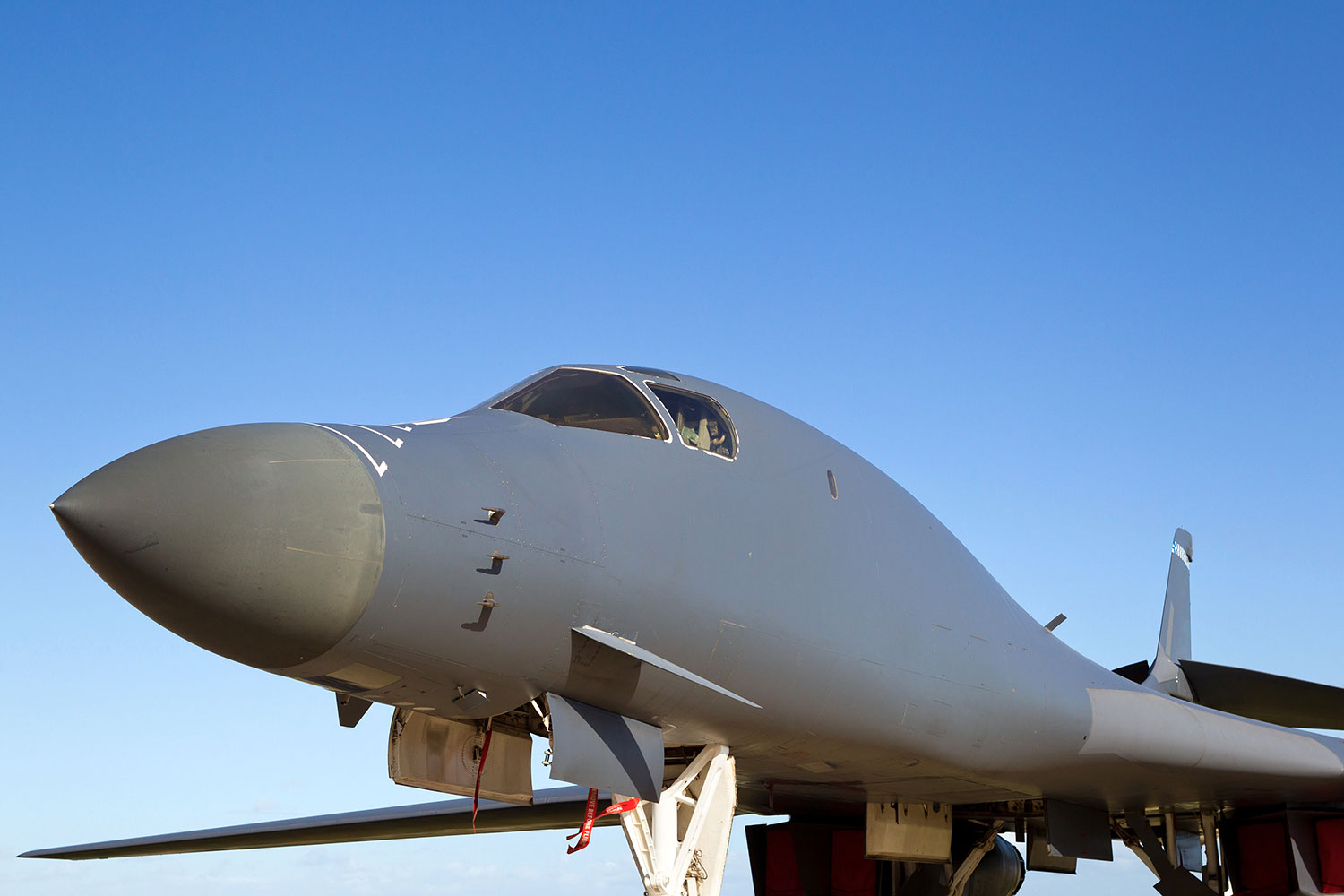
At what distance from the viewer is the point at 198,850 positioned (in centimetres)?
1491

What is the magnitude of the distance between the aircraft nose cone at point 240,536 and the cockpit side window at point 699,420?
2.17m

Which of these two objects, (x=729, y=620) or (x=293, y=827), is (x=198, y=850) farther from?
(x=729, y=620)

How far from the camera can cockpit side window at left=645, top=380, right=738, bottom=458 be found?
6.95m

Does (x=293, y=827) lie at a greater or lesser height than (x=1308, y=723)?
lesser

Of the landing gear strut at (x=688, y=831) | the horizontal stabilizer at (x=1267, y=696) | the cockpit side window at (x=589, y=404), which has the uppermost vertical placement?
the cockpit side window at (x=589, y=404)

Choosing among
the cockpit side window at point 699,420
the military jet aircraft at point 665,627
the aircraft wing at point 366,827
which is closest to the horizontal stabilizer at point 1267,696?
the military jet aircraft at point 665,627

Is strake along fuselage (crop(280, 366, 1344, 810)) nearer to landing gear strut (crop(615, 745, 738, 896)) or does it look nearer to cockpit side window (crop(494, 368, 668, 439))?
cockpit side window (crop(494, 368, 668, 439))

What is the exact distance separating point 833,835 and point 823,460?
5.01 meters

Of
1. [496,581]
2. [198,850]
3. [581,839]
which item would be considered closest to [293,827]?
[198,850]

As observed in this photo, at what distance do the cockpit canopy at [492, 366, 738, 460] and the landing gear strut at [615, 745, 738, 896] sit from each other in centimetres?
179

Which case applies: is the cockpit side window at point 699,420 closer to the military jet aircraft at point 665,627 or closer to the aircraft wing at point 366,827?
the military jet aircraft at point 665,627

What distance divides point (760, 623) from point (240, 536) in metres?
2.93

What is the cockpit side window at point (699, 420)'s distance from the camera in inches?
274

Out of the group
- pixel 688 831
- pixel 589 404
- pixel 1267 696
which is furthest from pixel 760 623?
pixel 1267 696
